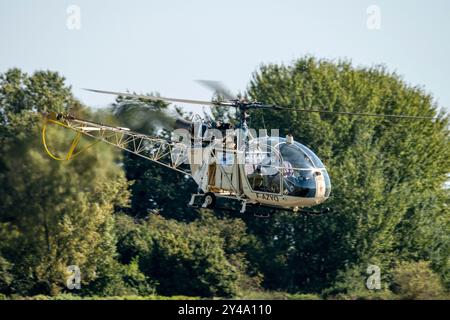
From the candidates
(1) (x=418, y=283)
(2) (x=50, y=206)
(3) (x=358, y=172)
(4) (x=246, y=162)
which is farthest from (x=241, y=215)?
(4) (x=246, y=162)

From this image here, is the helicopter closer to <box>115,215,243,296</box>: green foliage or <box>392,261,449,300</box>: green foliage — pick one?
<box>392,261,449,300</box>: green foliage

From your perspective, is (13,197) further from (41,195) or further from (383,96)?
(383,96)

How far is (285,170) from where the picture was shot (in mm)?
32438

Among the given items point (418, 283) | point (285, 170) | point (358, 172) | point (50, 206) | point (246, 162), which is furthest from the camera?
point (358, 172)

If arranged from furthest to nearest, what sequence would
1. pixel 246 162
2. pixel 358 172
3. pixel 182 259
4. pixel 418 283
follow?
pixel 358 172 < pixel 182 259 < pixel 418 283 < pixel 246 162

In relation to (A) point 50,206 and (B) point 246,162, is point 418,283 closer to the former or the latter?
(B) point 246,162

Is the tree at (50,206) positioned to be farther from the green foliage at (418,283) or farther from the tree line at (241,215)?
the green foliage at (418,283)

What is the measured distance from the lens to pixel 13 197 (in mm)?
39125

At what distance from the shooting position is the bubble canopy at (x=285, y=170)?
3231 centimetres

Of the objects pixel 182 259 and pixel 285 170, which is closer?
pixel 285 170

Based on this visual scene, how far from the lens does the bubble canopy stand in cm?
3231
